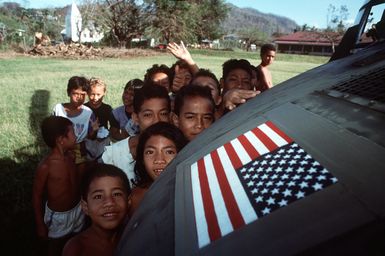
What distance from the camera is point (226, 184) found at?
4.24 ft

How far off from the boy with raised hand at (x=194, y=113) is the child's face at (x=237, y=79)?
127cm

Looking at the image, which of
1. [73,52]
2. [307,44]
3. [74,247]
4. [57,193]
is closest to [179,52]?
[57,193]

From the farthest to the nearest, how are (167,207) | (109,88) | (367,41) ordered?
(109,88)
(367,41)
(167,207)

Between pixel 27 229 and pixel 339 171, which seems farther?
pixel 27 229

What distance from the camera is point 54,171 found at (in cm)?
319

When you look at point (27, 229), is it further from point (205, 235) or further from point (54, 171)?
point (205, 235)

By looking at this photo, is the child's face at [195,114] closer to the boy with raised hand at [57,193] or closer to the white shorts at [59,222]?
the boy with raised hand at [57,193]

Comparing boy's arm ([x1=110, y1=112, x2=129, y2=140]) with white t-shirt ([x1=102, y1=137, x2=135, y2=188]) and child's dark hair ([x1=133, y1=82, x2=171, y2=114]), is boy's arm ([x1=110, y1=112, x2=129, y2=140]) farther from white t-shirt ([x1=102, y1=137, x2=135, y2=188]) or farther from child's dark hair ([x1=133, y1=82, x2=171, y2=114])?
white t-shirt ([x1=102, y1=137, x2=135, y2=188])

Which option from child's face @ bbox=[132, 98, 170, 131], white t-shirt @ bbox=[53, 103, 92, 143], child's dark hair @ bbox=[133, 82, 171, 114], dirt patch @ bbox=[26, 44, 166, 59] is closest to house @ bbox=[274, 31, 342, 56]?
Result: dirt patch @ bbox=[26, 44, 166, 59]

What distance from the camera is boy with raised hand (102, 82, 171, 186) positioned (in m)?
2.78

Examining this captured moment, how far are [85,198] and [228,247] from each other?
1723 mm

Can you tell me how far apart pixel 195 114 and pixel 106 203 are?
1.03 meters

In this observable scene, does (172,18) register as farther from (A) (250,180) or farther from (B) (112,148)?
(A) (250,180)

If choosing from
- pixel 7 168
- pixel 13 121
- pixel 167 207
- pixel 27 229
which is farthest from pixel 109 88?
pixel 167 207
